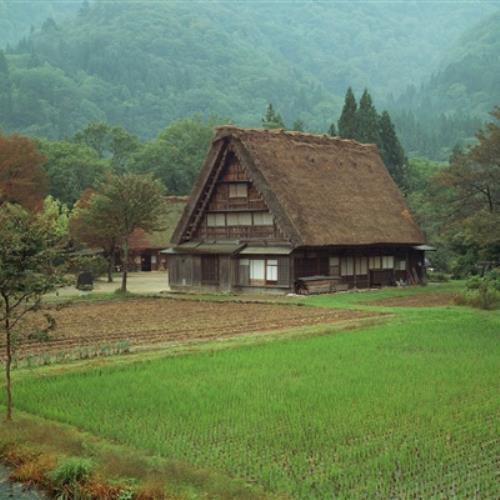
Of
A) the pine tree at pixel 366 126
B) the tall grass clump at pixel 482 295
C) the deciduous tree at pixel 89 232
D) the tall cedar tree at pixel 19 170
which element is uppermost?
the pine tree at pixel 366 126

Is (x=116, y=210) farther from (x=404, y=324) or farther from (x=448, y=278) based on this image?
(x=448, y=278)

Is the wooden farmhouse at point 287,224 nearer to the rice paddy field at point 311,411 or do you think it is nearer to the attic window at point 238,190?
the attic window at point 238,190

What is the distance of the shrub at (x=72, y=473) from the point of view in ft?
30.3

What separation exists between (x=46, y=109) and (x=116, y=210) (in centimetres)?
9798

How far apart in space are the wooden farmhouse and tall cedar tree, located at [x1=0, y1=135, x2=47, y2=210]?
17.5m

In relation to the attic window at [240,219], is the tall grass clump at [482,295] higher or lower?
lower

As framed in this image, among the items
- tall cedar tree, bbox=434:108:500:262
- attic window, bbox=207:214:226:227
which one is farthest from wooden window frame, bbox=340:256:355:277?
attic window, bbox=207:214:226:227

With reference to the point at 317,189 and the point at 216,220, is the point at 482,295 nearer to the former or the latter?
the point at 317,189

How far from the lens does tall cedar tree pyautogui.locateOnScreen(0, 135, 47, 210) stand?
52875 mm

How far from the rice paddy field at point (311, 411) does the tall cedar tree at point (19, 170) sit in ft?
125

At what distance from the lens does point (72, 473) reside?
9.27 meters

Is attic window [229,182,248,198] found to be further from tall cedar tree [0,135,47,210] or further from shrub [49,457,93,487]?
shrub [49,457,93,487]

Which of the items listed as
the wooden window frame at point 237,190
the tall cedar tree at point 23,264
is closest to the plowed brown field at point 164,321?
the tall cedar tree at point 23,264

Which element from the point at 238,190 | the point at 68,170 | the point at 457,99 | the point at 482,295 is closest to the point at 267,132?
the point at 238,190
